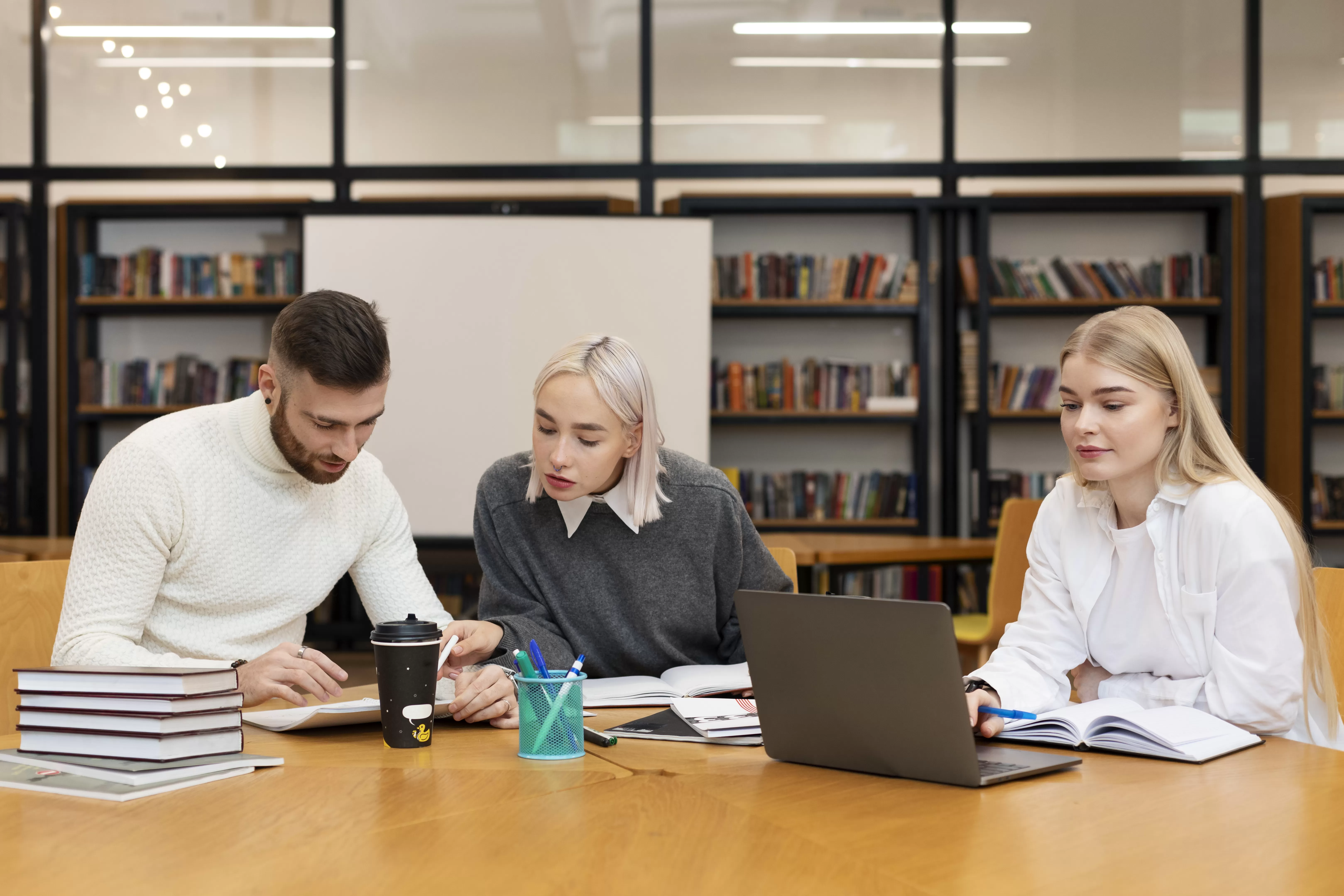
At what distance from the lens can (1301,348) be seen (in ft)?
17.6

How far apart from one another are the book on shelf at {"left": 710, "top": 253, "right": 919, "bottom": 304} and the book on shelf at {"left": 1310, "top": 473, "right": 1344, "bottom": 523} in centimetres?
209

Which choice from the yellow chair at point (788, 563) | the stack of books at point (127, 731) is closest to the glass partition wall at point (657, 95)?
the yellow chair at point (788, 563)

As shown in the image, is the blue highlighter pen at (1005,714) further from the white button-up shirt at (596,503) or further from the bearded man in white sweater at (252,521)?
the white button-up shirt at (596,503)

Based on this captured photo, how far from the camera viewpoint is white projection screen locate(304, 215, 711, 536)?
16.7ft

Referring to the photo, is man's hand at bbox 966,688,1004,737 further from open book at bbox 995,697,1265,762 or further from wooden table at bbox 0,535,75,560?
wooden table at bbox 0,535,75,560

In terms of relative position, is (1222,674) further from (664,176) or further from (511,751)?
(664,176)

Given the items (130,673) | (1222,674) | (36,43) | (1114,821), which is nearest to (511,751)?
(130,673)

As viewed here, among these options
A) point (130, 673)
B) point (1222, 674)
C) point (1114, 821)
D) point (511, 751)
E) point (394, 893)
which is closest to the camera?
point (394, 893)

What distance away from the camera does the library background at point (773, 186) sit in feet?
18.0

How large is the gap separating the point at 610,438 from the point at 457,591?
12.4ft

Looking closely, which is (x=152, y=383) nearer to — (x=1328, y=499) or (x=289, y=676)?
(x=289, y=676)

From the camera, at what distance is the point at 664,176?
18.6 feet

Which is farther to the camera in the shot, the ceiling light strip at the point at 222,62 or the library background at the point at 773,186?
the ceiling light strip at the point at 222,62

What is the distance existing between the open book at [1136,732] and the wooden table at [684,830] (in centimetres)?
2
